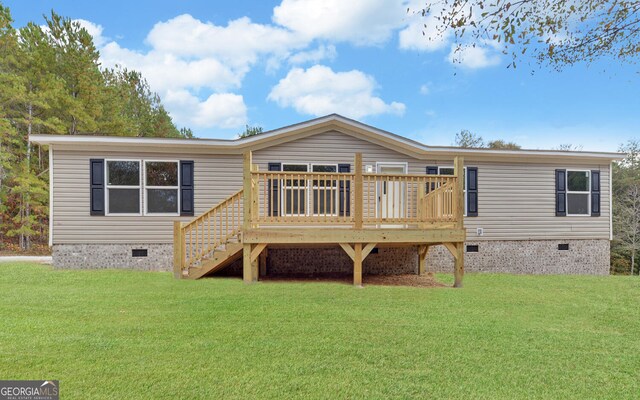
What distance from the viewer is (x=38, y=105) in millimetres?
14312

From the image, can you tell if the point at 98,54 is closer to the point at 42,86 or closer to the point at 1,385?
the point at 42,86

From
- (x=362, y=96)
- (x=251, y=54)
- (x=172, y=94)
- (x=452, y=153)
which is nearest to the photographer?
(x=452, y=153)

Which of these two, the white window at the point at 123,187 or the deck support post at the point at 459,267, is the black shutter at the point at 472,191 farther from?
the white window at the point at 123,187

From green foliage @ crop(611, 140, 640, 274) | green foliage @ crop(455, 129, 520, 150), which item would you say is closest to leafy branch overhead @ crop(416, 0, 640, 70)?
green foliage @ crop(611, 140, 640, 274)

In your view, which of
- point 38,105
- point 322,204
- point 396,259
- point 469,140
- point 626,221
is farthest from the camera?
point 469,140

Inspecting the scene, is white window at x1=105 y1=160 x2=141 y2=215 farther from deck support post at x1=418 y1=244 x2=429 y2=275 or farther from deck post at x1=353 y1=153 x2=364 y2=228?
deck support post at x1=418 y1=244 x2=429 y2=275

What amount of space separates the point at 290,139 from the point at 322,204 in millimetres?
1846

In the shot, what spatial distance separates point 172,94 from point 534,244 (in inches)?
967

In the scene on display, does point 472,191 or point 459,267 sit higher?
point 472,191

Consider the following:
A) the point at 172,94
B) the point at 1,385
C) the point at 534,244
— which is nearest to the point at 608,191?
the point at 534,244

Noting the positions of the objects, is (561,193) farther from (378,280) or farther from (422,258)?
(378,280)

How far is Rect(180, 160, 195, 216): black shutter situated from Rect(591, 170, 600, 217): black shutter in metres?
11.4

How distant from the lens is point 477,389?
8.63 feet

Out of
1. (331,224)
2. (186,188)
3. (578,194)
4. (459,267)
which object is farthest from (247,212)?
(578,194)
